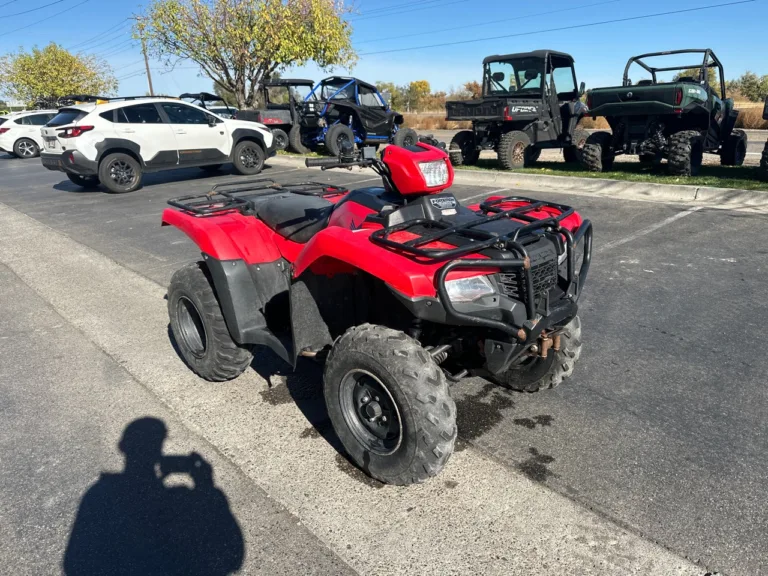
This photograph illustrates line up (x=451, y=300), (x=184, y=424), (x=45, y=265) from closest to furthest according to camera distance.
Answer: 1. (x=451, y=300)
2. (x=184, y=424)
3. (x=45, y=265)

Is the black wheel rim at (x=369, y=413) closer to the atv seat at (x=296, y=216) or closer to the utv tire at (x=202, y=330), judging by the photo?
the atv seat at (x=296, y=216)

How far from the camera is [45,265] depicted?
6.86 metres

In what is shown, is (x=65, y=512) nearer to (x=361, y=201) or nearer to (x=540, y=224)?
(x=361, y=201)

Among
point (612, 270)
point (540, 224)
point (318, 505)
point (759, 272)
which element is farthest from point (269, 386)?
point (759, 272)

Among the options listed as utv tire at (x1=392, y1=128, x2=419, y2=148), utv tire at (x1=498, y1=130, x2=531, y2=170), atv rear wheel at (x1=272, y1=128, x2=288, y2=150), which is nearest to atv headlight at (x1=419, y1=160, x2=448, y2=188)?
utv tire at (x1=498, y1=130, x2=531, y2=170)

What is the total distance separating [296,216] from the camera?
3.29 metres

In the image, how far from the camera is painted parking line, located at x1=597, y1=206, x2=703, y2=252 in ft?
21.3

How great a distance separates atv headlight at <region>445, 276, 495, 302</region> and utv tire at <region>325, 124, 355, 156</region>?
42.2ft

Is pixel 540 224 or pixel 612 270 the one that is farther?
pixel 612 270

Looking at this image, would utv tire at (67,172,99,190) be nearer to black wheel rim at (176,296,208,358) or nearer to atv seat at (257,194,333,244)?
black wheel rim at (176,296,208,358)

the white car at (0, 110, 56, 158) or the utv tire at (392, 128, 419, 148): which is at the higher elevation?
the white car at (0, 110, 56, 158)

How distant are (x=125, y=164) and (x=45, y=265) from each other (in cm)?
576

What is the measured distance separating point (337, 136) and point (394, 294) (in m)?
13.6

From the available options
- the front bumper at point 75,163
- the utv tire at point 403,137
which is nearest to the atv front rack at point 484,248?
the front bumper at point 75,163
